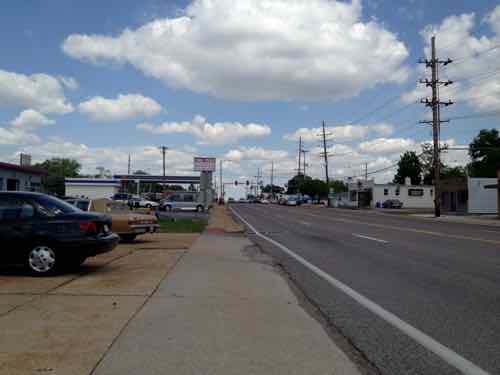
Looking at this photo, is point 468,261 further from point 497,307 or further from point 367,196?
point 367,196

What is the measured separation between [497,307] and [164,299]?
15.1ft

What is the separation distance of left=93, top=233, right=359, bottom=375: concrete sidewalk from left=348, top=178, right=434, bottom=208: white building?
73.1 meters

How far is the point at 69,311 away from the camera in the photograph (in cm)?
624

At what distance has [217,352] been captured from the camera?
4742 millimetres

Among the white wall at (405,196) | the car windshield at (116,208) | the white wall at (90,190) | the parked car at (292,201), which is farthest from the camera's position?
the parked car at (292,201)

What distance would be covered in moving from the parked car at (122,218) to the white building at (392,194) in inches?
2586

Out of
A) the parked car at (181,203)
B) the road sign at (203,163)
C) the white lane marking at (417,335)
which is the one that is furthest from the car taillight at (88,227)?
the parked car at (181,203)

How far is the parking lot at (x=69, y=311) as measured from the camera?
4496 millimetres

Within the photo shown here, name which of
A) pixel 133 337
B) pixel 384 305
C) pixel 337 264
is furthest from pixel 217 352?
pixel 337 264

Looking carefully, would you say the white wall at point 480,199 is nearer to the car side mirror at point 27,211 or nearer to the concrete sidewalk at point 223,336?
the concrete sidewalk at point 223,336

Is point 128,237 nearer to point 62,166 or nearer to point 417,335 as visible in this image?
point 417,335

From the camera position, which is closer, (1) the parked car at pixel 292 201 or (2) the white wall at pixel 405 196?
(2) the white wall at pixel 405 196

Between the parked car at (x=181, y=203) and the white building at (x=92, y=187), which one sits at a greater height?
the white building at (x=92, y=187)

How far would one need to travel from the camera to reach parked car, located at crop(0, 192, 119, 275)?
880 cm
